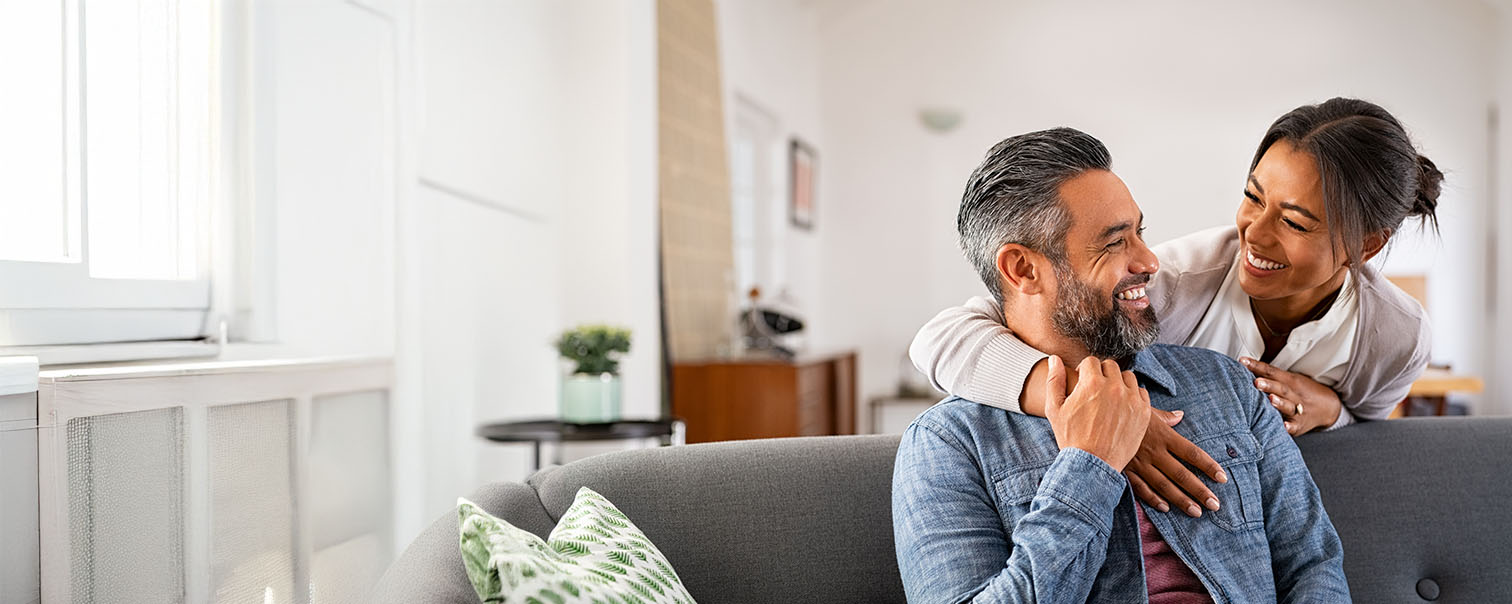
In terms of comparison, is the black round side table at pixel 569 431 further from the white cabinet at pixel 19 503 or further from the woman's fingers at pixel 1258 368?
the woman's fingers at pixel 1258 368

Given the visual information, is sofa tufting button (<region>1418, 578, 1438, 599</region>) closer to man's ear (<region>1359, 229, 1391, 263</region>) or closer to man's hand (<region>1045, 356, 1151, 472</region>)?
man's ear (<region>1359, 229, 1391, 263</region>)

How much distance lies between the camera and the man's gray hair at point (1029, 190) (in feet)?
4.87

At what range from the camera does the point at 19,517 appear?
54.9 inches

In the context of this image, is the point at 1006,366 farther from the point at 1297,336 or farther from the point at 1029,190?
the point at 1297,336

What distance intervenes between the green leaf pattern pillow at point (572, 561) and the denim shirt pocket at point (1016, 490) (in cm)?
40

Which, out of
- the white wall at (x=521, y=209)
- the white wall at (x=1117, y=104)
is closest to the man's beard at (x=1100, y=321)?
the white wall at (x=521, y=209)

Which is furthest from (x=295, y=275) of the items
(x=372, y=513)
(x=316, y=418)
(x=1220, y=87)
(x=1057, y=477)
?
(x=1220, y=87)

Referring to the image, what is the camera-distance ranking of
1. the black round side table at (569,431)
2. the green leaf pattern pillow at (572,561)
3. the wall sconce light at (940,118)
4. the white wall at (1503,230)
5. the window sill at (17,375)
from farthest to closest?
the wall sconce light at (940,118) → the white wall at (1503,230) → the black round side table at (569,431) → the window sill at (17,375) → the green leaf pattern pillow at (572,561)

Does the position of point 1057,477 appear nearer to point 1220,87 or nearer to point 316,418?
point 316,418

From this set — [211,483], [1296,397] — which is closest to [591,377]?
[211,483]

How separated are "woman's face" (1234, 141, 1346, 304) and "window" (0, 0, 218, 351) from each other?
1.68 meters

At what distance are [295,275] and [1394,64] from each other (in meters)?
6.29

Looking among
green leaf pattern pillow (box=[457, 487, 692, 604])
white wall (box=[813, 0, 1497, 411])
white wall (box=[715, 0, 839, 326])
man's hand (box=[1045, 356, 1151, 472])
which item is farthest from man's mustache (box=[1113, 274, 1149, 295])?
white wall (box=[813, 0, 1497, 411])

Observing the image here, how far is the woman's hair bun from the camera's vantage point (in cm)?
160
